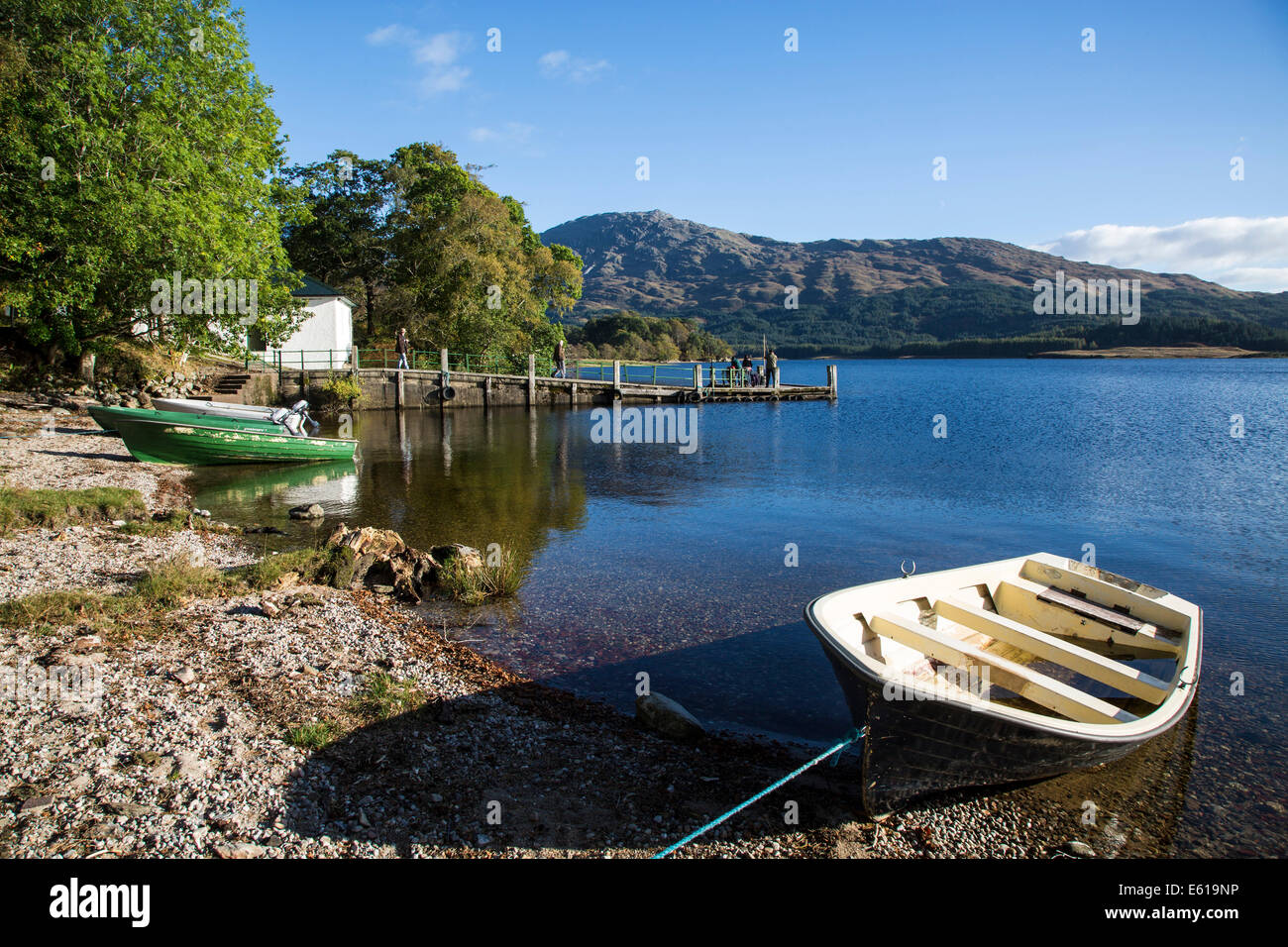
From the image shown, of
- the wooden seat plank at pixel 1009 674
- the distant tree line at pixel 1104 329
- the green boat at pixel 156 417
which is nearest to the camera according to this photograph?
the wooden seat plank at pixel 1009 674

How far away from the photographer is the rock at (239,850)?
445cm

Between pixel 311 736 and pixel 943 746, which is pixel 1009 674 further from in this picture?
pixel 311 736

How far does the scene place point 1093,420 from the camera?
39.2m

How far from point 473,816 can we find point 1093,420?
42.5 m

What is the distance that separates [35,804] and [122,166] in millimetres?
23012

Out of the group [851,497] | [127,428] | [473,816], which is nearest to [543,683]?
[473,816]

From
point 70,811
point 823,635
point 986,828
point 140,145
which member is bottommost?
point 986,828

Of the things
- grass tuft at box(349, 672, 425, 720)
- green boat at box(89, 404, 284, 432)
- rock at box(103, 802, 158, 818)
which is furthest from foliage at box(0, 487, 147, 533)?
rock at box(103, 802, 158, 818)

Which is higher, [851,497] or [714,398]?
[714,398]

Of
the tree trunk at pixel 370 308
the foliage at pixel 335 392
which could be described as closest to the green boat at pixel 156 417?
the foliage at pixel 335 392

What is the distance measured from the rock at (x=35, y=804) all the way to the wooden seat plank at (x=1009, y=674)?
6383mm

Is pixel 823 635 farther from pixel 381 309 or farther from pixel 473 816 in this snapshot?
pixel 381 309

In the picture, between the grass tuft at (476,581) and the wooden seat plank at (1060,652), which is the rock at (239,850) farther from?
the wooden seat plank at (1060,652)

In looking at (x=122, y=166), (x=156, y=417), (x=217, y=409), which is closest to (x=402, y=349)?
(x=122, y=166)
